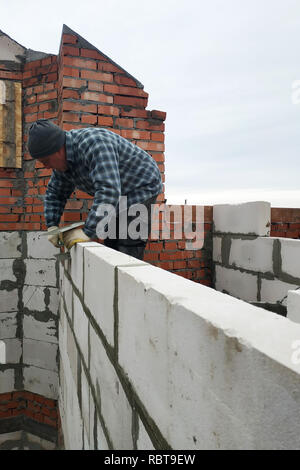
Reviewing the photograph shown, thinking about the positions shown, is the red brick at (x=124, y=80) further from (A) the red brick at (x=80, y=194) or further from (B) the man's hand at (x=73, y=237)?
(B) the man's hand at (x=73, y=237)

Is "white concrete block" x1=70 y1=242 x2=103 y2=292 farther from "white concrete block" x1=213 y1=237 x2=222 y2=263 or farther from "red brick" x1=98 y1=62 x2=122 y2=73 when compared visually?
"red brick" x1=98 y1=62 x2=122 y2=73

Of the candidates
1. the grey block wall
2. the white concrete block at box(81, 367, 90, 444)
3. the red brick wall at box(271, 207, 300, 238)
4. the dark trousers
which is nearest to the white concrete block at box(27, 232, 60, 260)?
the grey block wall

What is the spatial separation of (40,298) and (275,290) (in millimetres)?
2660

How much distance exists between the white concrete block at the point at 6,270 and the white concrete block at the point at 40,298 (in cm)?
22

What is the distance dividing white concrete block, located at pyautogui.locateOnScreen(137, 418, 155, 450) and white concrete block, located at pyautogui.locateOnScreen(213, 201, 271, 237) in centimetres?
250

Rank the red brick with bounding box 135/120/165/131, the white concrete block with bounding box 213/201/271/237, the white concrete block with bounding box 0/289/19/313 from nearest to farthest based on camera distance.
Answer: the white concrete block with bounding box 213/201/271/237 → the red brick with bounding box 135/120/165/131 → the white concrete block with bounding box 0/289/19/313


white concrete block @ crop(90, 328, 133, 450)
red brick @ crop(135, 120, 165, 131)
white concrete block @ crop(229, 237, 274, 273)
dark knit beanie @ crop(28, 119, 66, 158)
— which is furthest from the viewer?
red brick @ crop(135, 120, 165, 131)

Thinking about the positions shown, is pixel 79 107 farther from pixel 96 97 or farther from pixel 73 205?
pixel 73 205

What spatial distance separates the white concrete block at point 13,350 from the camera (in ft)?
13.0

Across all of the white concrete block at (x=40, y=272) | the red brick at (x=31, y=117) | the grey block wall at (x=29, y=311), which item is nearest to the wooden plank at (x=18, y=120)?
the red brick at (x=31, y=117)

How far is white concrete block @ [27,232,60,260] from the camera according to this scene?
3.78m

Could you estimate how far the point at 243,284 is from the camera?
11.1 feet
